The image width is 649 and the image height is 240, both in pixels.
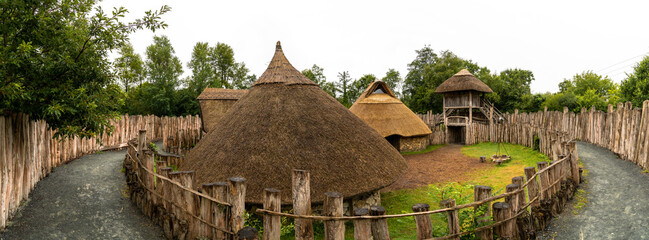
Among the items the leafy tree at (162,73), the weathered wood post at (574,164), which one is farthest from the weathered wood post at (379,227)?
the leafy tree at (162,73)

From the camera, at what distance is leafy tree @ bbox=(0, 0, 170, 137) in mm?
5043

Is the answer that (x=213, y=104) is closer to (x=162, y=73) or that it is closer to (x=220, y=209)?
(x=220, y=209)

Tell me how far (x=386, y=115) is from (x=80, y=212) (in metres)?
15.6

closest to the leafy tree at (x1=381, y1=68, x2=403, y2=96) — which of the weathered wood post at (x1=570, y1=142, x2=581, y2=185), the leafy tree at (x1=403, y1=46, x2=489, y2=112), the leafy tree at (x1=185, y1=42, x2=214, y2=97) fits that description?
the leafy tree at (x1=403, y1=46, x2=489, y2=112)

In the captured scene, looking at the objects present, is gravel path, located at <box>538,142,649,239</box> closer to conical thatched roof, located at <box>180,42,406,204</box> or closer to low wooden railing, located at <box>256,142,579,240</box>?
low wooden railing, located at <box>256,142,579,240</box>

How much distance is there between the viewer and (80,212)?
289 inches

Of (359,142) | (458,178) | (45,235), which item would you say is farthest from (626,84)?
(45,235)

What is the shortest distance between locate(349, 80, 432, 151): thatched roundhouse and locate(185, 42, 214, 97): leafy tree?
70.0 feet

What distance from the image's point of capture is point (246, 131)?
8070 mm

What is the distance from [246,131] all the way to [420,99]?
112 ft

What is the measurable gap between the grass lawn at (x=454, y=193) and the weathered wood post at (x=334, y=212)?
1390mm

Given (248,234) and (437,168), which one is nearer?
(248,234)

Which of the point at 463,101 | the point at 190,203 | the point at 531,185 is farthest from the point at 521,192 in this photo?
the point at 463,101

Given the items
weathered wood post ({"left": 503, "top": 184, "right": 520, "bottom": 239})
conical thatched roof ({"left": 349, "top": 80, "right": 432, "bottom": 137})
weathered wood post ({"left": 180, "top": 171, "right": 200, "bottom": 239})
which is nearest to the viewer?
weathered wood post ({"left": 503, "top": 184, "right": 520, "bottom": 239})
